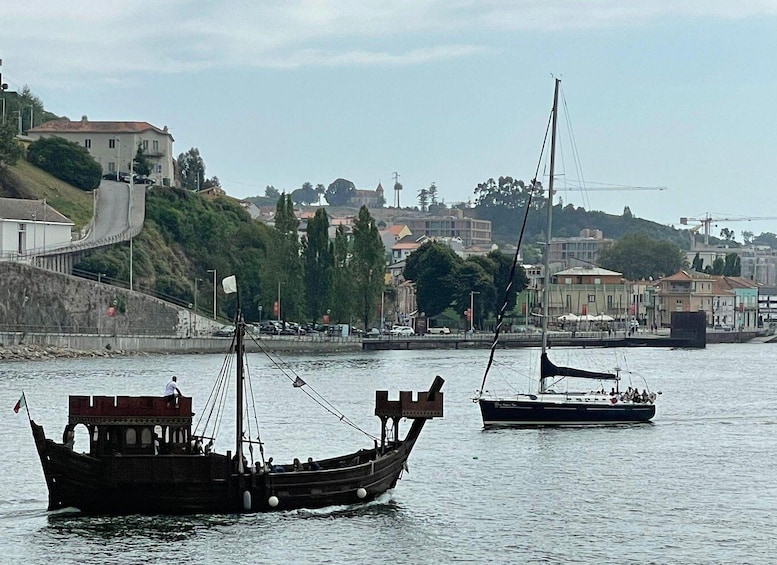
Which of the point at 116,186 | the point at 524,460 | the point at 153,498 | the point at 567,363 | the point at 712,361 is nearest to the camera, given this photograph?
the point at 153,498

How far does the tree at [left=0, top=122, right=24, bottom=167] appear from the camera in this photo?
485ft

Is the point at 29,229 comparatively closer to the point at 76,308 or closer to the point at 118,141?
the point at 76,308

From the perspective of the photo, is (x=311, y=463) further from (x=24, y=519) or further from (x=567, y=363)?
(x=567, y=363)

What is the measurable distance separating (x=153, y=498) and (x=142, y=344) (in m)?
83.4

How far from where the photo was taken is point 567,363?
118m

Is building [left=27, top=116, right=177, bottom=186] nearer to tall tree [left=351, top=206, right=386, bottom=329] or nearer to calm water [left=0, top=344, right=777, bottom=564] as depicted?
tall tree [left=351, top=206, right=386, bottom=329]

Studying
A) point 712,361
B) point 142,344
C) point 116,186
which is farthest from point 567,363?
point 116,186

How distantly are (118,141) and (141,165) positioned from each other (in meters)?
10.2

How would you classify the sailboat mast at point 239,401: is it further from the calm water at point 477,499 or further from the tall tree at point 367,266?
the tall tree at point 367,266

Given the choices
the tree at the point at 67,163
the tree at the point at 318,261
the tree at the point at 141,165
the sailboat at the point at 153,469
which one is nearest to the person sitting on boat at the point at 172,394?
the sailboat at the point at 153,469

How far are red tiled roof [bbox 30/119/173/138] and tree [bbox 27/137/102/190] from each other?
1497 centimetres

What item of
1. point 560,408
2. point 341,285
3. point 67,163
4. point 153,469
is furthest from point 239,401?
point 67,163

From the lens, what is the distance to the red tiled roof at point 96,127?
175000 mm

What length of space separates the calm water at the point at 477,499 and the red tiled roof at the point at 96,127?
92065 mm
